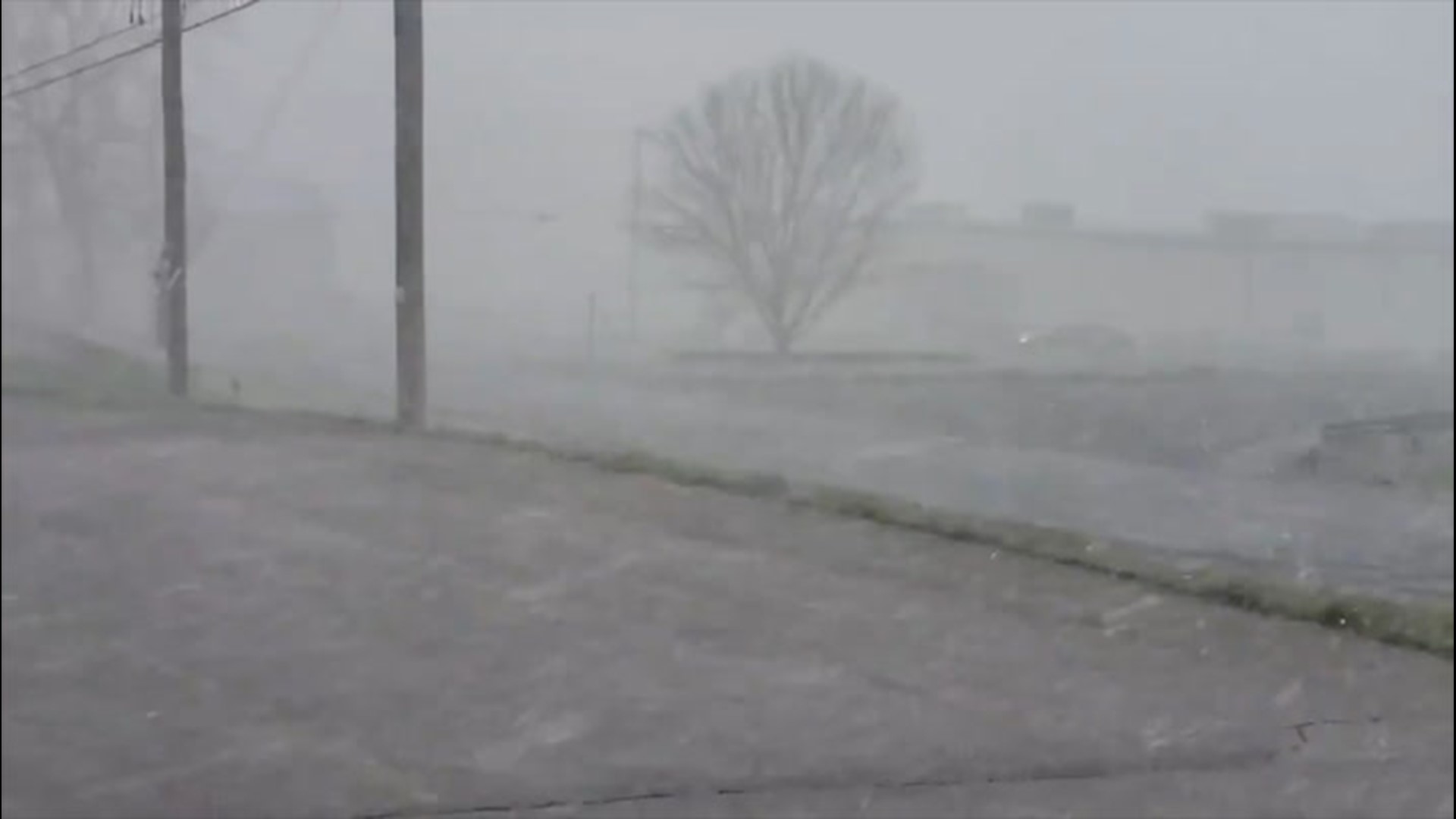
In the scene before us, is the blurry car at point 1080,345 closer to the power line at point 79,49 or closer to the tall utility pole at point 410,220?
the tall utility pole at point 410,220

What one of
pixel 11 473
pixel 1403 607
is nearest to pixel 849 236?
pixel 1403 607

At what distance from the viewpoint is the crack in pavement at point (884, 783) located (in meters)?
2.98

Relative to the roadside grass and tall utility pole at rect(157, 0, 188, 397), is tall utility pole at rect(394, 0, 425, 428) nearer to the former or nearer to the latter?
tall utility pole at rect(157, 0, 188, 397)

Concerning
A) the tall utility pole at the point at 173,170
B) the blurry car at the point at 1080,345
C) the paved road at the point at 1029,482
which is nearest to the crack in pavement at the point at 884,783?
the blurry car at the point at 1080,345

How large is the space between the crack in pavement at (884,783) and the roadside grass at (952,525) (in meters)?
1.12

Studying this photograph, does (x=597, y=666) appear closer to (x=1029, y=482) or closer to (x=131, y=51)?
(x=131, y=51)

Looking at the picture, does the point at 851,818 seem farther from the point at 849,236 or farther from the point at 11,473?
the point at 11,473

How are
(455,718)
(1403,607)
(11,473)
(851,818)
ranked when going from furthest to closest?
1. (11,473)
2. (1403,607)
3. (455,718)
4. (851,818)

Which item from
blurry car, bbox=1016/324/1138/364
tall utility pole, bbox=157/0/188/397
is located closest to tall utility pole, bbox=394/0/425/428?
tall utility pole, bbox=157/0/188/397

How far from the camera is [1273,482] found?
5.65 m

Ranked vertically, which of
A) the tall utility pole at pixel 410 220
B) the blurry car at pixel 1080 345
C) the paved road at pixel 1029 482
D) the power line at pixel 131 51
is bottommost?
the paved road at pixel 1029 482

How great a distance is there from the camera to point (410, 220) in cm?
380

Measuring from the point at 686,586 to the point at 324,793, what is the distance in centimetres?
160

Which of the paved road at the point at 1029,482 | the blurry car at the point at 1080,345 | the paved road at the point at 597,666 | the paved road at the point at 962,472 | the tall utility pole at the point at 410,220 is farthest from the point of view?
the paved road at the point at 1029,482
